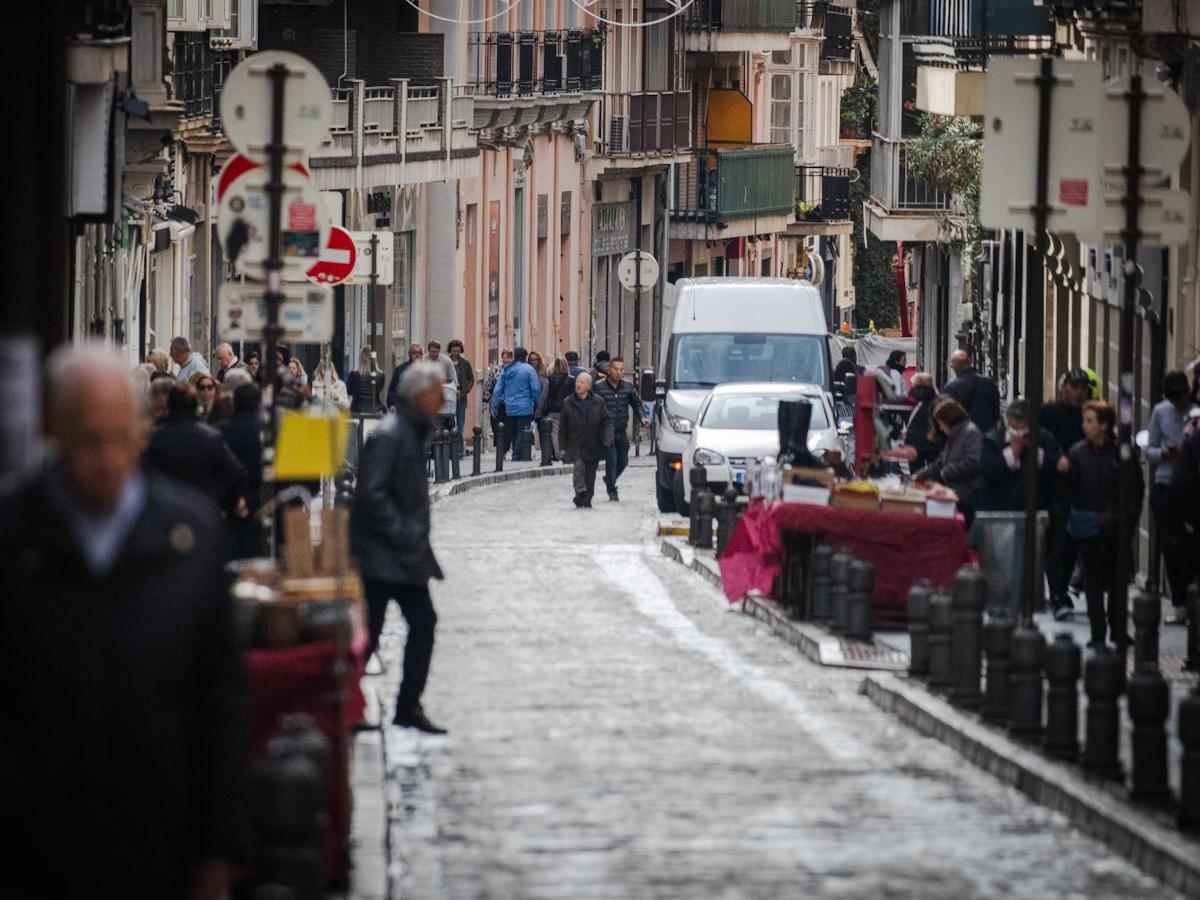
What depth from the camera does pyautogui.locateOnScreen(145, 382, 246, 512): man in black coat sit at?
52.0 feet

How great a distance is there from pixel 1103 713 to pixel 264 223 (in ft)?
15.1

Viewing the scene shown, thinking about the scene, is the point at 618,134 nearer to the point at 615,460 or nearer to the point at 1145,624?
the point at 615,460

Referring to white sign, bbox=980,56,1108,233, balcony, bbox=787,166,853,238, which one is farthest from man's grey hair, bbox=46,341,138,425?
balcony, bbox=787,166,853,238

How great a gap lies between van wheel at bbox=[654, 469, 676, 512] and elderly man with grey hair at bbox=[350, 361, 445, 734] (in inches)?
807

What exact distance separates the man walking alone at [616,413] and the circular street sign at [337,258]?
16.7 metres

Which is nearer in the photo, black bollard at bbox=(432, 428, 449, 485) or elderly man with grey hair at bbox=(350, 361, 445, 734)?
elderly man with grey hair at bbox=(350, 361, 445, 734)

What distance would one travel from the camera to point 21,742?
20.4 feet

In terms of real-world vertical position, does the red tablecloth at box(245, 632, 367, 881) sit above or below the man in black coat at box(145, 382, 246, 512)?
below

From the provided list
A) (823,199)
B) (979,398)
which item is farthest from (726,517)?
(823,199)

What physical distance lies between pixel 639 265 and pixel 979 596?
38590 mm

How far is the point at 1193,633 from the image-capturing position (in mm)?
17391

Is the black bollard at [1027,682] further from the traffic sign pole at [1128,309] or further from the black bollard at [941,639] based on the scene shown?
the black bollard at [941,639]

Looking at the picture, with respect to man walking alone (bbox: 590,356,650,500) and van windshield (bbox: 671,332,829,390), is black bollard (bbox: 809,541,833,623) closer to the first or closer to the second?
van windshield (bbox: 671,332,829,390)

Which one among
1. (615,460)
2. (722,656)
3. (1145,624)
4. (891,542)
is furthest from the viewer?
(615,460)
